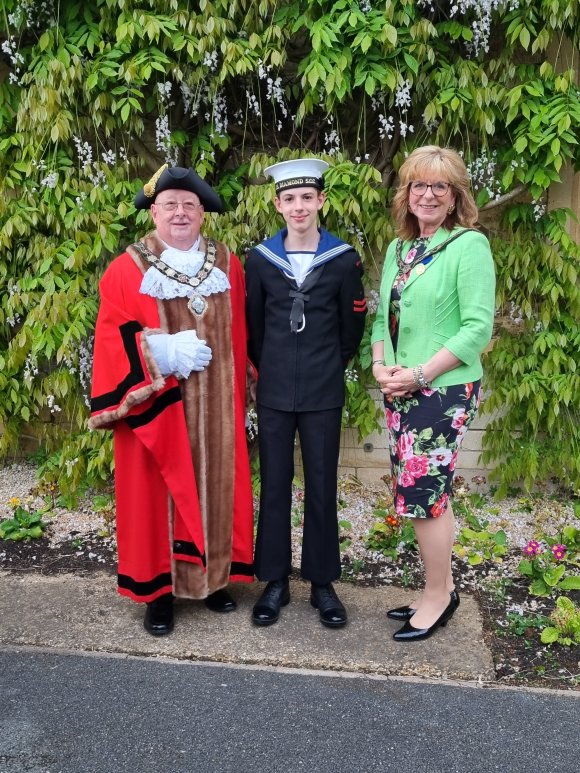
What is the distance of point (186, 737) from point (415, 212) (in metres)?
1.92

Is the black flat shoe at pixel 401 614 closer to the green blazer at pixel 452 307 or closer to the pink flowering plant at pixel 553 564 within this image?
the pink flowering plant at pixel 553 564

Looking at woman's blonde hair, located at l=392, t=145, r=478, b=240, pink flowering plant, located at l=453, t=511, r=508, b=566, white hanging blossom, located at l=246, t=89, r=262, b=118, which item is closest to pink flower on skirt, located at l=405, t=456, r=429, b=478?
woman's blonde hair, located at l=392, t=145, r=478, b=240

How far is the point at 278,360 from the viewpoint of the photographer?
2.99m

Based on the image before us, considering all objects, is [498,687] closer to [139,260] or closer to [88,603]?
[88,603]

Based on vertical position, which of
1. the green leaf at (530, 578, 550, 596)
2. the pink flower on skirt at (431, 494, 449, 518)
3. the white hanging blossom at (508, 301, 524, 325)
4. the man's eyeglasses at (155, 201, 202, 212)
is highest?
the man's eyeglasses at (155, 201, 202, 212)

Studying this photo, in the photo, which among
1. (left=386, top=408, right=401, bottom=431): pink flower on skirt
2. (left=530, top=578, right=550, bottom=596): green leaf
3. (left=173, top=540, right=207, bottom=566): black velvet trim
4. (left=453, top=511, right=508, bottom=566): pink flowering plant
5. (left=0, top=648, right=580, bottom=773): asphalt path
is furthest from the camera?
(left=453, top=511, right=508, bottom=566): pink flowering plant

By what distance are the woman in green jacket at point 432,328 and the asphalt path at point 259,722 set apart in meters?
0.59

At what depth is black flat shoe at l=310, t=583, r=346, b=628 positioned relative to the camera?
312 cm

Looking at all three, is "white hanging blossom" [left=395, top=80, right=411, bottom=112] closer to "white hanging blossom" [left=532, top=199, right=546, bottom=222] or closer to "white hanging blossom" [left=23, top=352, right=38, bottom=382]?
"white hanging blossom" [left=532, top=199, right=546, bottom=222]

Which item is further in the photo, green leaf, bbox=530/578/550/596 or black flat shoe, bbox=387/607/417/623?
green leaf, bbox=530/578/550/596

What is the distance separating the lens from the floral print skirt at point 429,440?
2.72m

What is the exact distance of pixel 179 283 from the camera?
2.90m

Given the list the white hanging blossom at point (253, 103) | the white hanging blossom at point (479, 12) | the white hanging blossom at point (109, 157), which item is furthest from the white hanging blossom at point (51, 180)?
the white hanging blossom at point (479, 12)

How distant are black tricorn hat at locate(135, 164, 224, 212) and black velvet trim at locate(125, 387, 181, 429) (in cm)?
73
